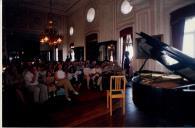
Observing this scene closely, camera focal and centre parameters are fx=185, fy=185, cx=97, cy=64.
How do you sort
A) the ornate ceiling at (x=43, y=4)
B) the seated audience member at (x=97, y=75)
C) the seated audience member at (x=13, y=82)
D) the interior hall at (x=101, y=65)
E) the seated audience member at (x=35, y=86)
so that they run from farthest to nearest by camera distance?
the ornate ceiling at (x=43, y=4) < the seated audience member at (x=97, y=75) < the seated audience member at (x=35, y=86) < the seated audience member at (x=13, y=82) < the interior hall at (x=101, y=65)

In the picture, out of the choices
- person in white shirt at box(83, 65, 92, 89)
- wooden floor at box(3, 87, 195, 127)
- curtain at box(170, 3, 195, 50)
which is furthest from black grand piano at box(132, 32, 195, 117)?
person in white shirt at box(83, 65, 92, 89)

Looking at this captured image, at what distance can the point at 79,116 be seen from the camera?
3.84 m

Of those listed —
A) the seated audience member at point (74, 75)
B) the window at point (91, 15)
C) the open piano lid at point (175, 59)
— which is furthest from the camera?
the window at point (91, 15)

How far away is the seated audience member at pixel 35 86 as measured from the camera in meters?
4.61

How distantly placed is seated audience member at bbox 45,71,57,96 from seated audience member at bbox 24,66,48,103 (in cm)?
21

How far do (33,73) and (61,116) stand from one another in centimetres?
148

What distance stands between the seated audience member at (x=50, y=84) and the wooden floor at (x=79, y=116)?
27 centimetres

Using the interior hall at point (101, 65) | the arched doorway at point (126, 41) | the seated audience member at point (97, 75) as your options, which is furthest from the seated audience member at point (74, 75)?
the arched doorway at point (126, 41)

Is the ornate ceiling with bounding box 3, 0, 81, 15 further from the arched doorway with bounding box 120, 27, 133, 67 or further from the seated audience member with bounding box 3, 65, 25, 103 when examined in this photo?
the seated audience member with bounding box 3, 65, 25, 103

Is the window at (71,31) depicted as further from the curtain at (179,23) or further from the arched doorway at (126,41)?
the curtain at (179,23)

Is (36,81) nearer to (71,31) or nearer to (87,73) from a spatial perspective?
(87,73)

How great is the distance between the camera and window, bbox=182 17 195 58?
237 inches

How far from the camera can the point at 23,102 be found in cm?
461

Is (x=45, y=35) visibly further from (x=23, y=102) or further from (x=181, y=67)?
(x=181, y=67)
